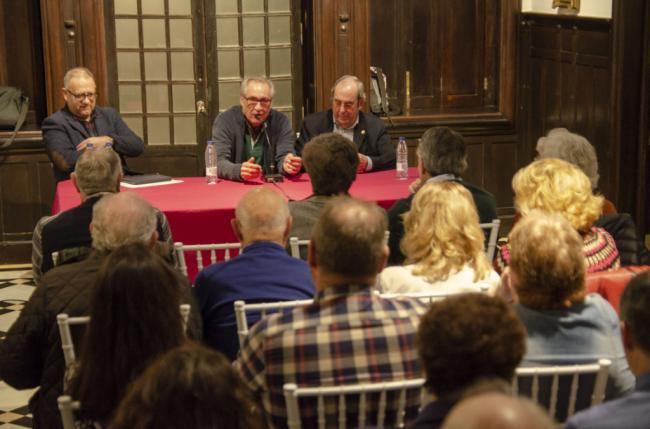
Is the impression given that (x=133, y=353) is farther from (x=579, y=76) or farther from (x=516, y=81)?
(x=516, y=81)

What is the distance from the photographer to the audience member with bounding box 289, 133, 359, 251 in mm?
4445

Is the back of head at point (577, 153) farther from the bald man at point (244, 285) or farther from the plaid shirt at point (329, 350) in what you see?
the plaid shirt at point (329, 350)

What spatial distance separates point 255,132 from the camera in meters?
6.27

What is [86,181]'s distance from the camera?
430cm

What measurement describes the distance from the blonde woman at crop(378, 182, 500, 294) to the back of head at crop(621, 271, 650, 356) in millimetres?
991

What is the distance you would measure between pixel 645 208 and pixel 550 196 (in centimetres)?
311

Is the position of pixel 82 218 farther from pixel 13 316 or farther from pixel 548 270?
pixel 13 316

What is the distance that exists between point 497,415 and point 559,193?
2.80m

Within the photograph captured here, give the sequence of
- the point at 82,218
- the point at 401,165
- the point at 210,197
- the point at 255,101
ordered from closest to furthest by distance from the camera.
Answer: the point at 82,218
the point at 210,197
the point at 401,165
the point at 255,101

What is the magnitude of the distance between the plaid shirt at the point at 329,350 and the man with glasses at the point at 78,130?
3.63 meters

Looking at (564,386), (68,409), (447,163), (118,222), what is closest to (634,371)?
(564,386)

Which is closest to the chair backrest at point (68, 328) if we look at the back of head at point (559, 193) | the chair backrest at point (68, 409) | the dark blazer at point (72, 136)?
the chair backrest at point (68, 409)

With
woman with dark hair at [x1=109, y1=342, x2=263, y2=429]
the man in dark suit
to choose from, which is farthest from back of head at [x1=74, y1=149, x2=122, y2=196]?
woman with dark hair at [x1=109, y1=342, x2=263, y2=429]

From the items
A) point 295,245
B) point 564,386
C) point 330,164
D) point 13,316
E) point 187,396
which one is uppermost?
point 330,164
